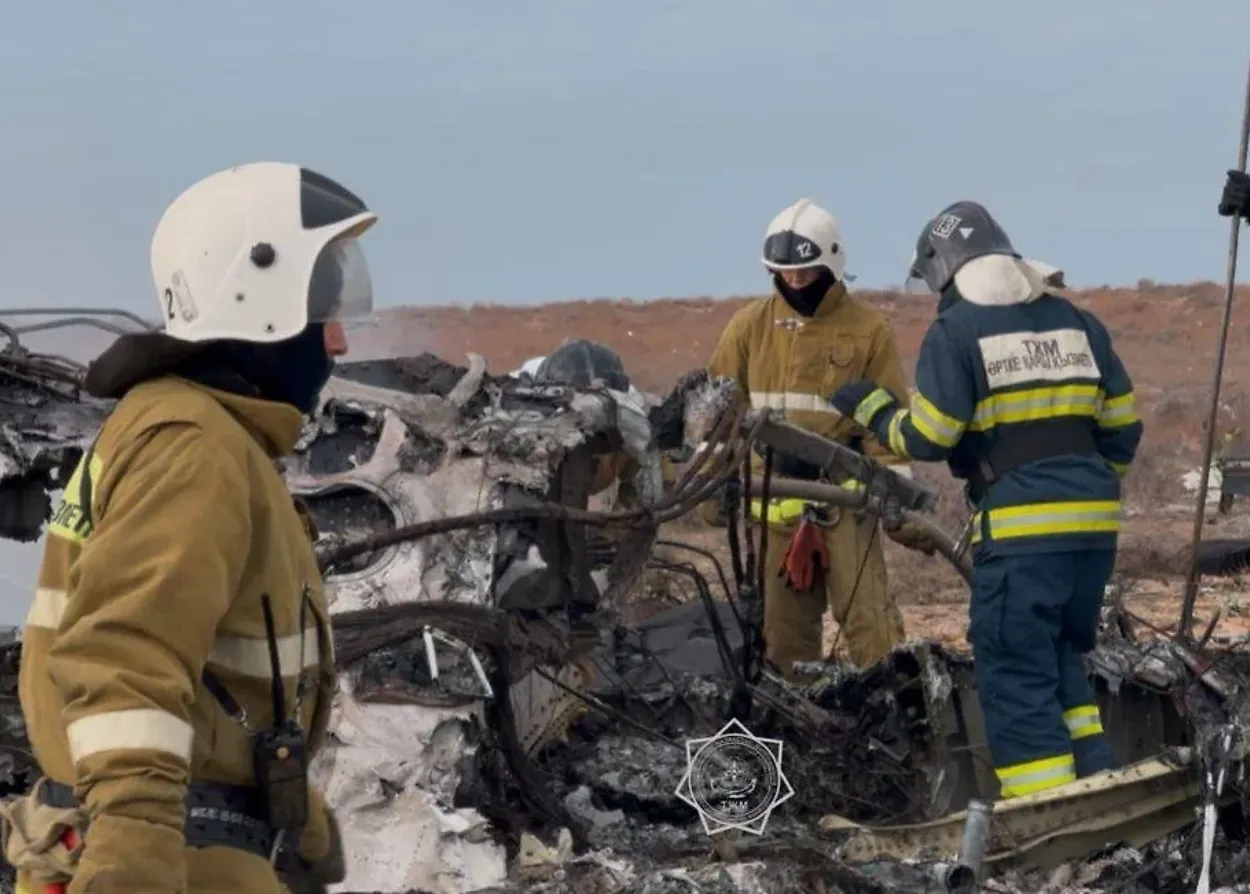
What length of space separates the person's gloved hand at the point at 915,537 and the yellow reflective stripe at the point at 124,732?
14.5ft

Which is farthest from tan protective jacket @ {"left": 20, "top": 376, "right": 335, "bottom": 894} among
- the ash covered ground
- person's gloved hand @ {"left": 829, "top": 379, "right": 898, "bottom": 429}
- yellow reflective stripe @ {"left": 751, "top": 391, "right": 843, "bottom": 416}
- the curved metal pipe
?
yellow reflective stripe @ {"left": 751, "top": 391, "right": 843, "bottom": 416}

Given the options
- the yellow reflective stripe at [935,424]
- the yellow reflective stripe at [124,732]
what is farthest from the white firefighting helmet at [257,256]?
the yellow reflective stripe at [935,424]

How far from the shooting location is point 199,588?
2.46 metres

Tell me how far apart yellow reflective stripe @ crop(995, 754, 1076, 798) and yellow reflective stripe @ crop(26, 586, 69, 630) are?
11.8 feet

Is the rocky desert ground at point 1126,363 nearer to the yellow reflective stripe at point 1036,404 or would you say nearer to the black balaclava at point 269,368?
the black balaclava at point 269,368

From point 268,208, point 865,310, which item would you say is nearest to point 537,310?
point 865,310

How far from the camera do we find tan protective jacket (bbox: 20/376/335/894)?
2379 millimetres

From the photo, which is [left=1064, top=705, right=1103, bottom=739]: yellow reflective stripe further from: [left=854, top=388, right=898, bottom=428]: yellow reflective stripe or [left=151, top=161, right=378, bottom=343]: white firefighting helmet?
[left=151, top=161, right=378, bottom=343]: white firefighting helmet

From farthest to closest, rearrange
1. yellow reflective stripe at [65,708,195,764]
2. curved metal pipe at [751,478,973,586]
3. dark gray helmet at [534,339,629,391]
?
dark gray helmet at [534,339,629,391] → curved metal pipe at [751,478,973,586] → yellow reflective stripe at [65,708,195,764]

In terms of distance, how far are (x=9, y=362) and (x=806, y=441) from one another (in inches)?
94.2

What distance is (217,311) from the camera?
8.99ft

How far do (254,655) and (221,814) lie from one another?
0.72 feet

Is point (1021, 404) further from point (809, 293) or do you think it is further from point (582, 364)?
point (582, 364)

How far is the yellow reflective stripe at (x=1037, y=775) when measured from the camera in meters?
5.67
